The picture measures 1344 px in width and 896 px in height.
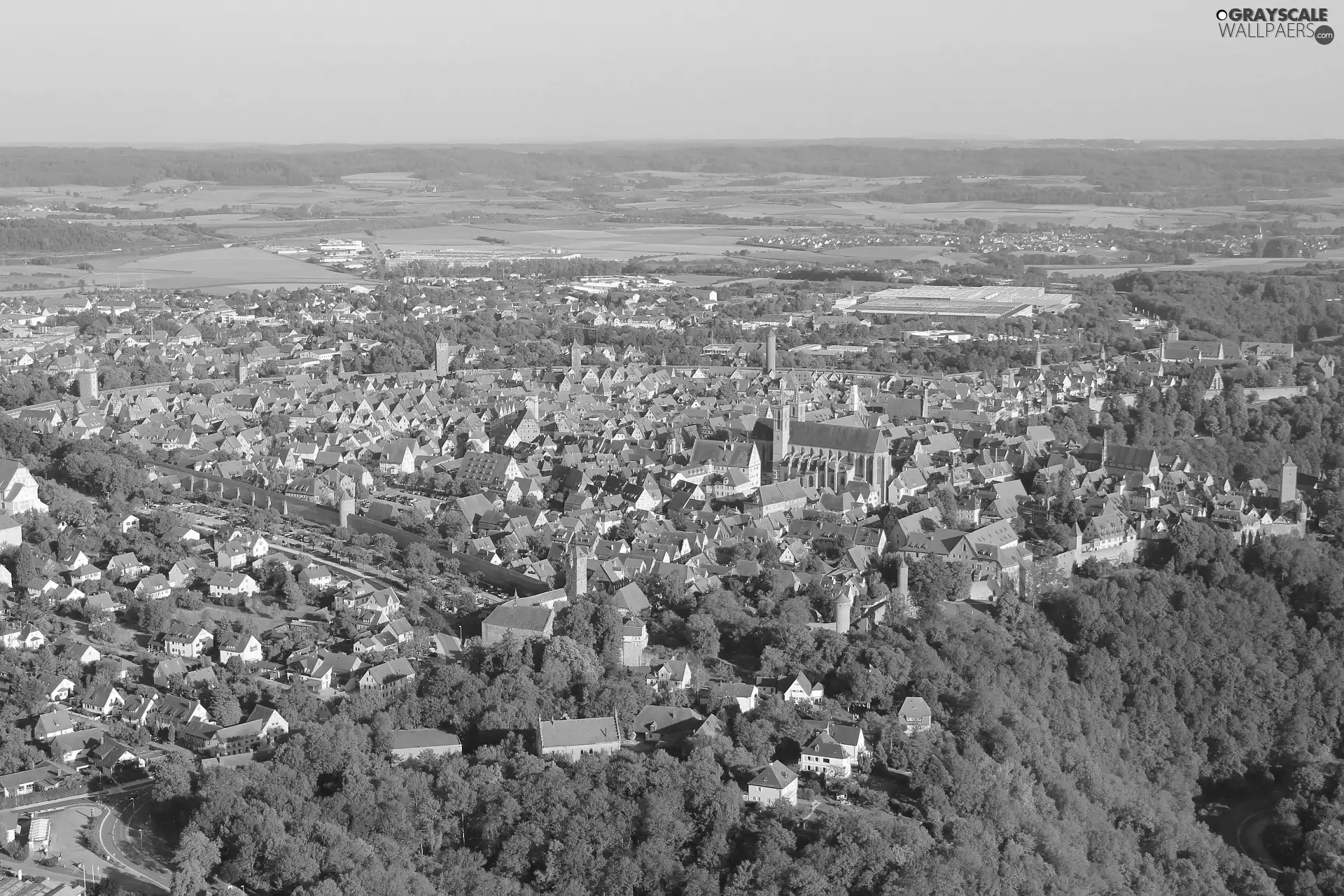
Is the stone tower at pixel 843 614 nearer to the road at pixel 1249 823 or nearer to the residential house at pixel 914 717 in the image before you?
the residential house at pixel 914 717

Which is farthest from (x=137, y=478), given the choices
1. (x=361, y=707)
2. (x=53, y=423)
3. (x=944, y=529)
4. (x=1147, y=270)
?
(x=1147, y=270)

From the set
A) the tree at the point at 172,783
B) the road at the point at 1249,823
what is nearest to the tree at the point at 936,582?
the road at the point at 1249,823

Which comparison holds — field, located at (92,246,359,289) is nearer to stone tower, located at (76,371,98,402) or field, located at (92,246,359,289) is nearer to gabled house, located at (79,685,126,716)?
stone tower, located at (76,371,98,402)

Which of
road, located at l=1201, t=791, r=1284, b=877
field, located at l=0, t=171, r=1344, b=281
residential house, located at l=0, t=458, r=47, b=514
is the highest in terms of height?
residential house, located at l=0, t=458, r=47, b=514

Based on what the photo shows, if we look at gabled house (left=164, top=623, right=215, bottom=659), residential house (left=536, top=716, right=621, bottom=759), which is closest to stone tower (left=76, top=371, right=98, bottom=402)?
gabled house (left=164, top=623, right=215, bottom=659)

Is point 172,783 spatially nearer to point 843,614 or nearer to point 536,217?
point 843,614

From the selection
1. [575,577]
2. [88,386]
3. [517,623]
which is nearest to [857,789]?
[517,623]
